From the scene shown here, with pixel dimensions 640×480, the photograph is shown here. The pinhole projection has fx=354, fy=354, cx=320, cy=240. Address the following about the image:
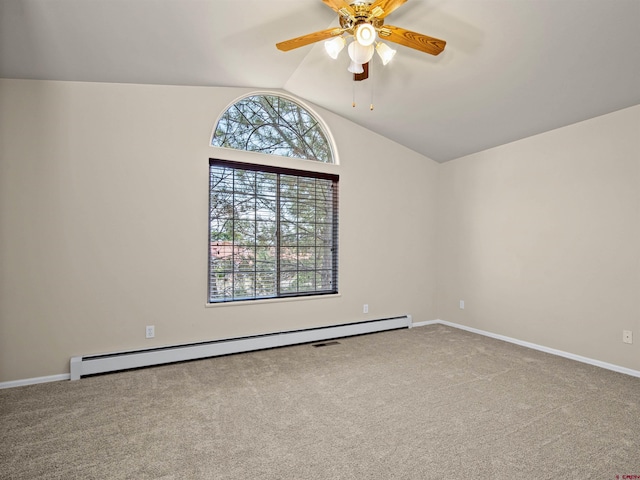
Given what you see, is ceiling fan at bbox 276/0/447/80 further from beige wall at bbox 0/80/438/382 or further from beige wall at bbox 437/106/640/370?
beige wall at bbox 437/106/640/370

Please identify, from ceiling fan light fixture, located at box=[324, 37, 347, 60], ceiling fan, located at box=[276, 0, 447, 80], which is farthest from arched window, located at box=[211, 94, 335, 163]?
ceiling fan light fixture, located at box=[324, 37, 347, 60]

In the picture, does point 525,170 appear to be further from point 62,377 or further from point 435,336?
point 62,377

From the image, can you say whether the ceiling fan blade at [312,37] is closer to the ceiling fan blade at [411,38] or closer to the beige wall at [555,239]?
the ceiling fan blade at [411,38]

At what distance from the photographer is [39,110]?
2842mm

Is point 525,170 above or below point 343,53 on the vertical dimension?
below

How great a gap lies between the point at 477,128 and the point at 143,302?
12.6 feet

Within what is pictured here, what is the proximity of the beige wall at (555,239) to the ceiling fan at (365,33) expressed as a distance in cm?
212

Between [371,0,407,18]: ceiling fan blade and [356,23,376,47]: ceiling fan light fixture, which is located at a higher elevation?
[371,0,407,18]: ceiling fan blade

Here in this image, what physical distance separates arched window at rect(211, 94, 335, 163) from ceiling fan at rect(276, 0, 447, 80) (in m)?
1.55

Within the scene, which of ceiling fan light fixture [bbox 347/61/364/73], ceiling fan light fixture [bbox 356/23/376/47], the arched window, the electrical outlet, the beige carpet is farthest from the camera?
the arched window

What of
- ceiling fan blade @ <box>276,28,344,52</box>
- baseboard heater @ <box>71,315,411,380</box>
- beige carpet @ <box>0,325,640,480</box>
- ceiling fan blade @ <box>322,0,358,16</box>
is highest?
ceiling fan blade @ <box>322,0,358,16</box>

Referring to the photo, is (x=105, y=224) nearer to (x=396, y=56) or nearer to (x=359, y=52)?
(x=359, y=52)

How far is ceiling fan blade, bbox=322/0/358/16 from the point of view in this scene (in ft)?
6.61

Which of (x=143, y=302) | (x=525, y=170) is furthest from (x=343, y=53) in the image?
(x=143, y=302)
